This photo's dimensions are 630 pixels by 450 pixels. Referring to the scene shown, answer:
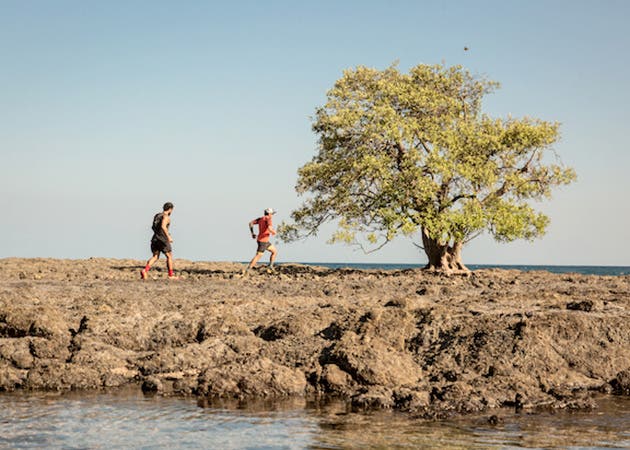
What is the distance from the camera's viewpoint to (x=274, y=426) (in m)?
8.61

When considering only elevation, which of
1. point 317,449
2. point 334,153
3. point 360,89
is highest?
point 360,89

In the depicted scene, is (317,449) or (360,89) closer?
(317,449)

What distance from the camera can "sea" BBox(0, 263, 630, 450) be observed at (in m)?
7.88

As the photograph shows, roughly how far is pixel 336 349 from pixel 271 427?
231 centimetres

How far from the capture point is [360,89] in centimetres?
2622

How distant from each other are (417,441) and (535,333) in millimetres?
3728

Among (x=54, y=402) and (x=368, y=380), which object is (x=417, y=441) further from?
(x=54, y=402)

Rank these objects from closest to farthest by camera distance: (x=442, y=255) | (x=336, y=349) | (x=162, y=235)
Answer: (x=336, y=349), (x=162, y=235), (x=442, y=255)

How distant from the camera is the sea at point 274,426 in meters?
7.88

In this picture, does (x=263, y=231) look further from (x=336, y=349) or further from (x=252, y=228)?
(x=336, y=349)

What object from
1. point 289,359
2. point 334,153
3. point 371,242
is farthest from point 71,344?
point 334,153

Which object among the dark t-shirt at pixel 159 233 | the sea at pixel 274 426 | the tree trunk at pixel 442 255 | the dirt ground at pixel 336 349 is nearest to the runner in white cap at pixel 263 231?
the dark t-shirt at pixel 159 233

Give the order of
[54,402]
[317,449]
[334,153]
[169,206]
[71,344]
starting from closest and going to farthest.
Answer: [317,449] < [54,402] < [71,344] < [169,206] < [334,153]

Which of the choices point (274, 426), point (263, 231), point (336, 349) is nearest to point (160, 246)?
point (263, 231)
